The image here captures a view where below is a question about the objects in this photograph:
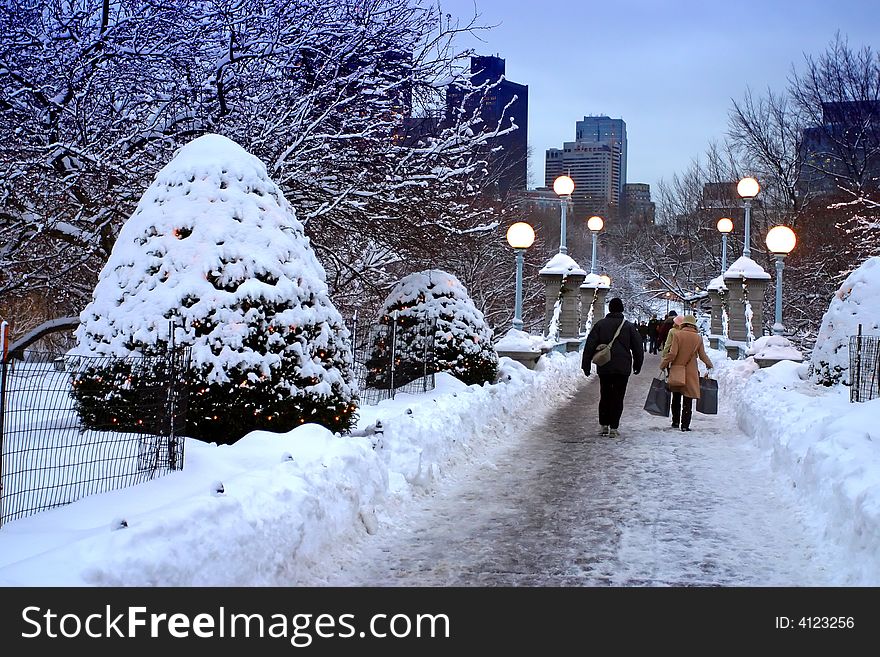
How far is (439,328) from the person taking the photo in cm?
1384

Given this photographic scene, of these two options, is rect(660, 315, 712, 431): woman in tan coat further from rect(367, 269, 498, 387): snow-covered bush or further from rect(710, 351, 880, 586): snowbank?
rect(367, 269, 498, 387): snow-covered bush

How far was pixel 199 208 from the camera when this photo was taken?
7.90m

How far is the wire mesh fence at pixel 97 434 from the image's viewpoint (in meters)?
5.71

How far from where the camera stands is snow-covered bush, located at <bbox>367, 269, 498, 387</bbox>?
13.5 m

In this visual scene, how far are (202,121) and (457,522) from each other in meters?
8.06

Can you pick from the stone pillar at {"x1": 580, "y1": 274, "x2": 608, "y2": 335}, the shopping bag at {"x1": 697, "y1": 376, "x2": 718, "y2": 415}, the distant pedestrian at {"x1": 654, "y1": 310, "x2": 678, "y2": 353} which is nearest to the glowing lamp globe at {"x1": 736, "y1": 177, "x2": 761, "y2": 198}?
the distant pedestrian at {"x1": 654, "y1": 310, "x2": 678, "y2": 353}

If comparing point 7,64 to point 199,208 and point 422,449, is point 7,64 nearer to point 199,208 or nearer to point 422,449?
point 199,208

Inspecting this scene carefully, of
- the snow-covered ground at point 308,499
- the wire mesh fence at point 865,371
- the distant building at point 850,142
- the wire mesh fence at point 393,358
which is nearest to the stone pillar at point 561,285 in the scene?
the wire mesh fence at point 393,358

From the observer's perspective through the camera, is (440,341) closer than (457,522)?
No

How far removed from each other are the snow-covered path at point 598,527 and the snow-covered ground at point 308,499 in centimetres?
19

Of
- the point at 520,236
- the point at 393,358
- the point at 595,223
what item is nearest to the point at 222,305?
the point at 393,358

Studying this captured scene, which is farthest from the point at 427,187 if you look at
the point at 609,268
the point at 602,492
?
the point at 609,268

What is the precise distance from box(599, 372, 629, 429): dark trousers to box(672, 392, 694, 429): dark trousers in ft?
4.41
